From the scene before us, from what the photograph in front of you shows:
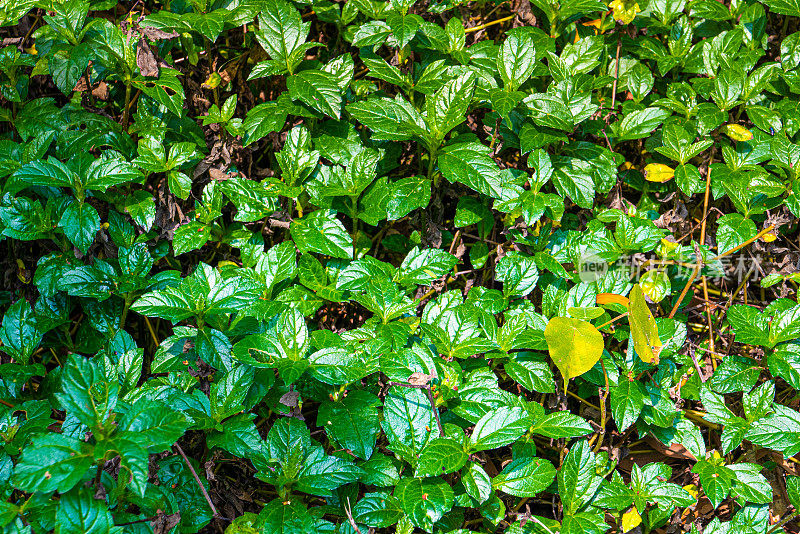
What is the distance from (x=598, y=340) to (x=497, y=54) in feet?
4.10

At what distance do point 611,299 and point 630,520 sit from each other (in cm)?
70

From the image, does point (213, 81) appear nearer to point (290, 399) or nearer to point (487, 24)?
point (487, 24)

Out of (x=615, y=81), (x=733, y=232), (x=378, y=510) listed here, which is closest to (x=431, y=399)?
(x=378, y=510)

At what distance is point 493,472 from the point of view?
2119mm

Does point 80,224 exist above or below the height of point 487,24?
below

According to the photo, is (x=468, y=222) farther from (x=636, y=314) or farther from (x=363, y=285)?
(x=636, y=314)

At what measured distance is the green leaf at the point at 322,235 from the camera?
7.11 ft

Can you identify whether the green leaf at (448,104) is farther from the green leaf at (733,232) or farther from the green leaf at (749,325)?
the green leaf at (749,325)

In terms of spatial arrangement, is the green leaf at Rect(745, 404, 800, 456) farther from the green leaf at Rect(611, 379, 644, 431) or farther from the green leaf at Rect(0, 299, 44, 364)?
the green leaf at Rect(0, 299, 44, 364)

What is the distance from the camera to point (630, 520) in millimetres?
1968

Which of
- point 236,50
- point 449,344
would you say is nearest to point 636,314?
point 449,344

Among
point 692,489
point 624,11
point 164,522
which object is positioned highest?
point 624,11

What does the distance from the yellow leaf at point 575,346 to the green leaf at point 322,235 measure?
2.49ft

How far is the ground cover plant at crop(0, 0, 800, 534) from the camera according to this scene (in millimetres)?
1816
